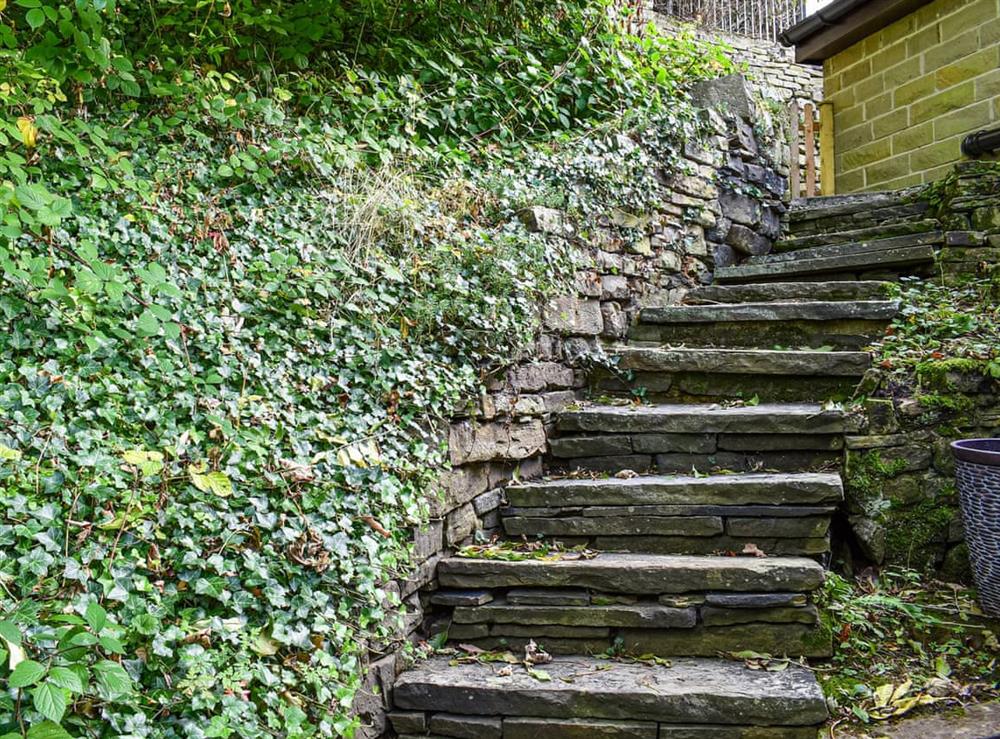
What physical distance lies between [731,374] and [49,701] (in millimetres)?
3087

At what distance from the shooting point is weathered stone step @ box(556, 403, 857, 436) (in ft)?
10.1

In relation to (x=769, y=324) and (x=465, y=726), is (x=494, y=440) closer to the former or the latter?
(x=465, y=726)

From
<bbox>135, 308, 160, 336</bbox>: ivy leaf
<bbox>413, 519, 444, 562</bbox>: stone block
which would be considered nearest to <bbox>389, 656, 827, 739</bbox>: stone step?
<bbox>413, 519, 444, 562</bbox>: stone block

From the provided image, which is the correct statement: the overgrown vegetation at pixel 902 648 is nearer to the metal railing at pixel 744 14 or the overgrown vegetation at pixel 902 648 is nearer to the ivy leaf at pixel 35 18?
the ivy leaf at pixel 35 18

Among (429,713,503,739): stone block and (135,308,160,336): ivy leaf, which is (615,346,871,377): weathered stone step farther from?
(135,308,160,336): ivy leaf

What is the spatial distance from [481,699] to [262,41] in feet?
11.9

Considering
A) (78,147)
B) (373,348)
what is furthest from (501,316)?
(78,147)

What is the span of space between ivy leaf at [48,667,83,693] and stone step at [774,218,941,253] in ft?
15.4

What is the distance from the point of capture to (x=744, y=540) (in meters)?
2.74

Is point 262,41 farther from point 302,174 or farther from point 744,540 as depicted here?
point 744,540

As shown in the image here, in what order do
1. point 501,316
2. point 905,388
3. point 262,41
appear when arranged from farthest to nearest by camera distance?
point 262,41, point 905,388, point 501,316

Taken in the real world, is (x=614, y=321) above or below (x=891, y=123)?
below

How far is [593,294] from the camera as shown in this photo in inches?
151

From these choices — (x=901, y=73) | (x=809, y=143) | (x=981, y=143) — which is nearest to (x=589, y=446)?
(x=981, y=143)
